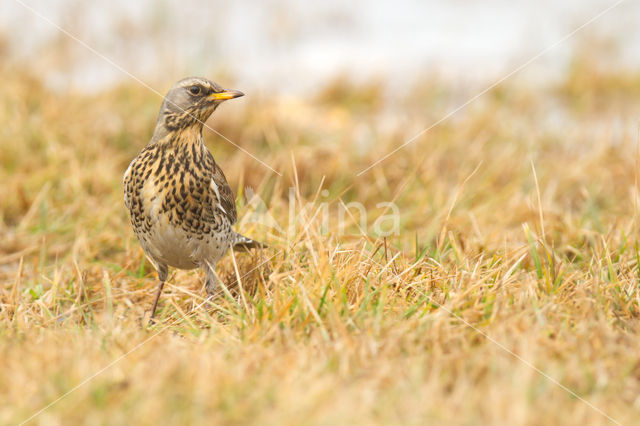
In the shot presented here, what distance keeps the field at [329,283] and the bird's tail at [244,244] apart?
0.16 metres

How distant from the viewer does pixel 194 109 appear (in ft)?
13.9

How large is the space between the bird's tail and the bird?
0.67ft

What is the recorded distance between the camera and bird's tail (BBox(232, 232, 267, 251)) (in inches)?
180

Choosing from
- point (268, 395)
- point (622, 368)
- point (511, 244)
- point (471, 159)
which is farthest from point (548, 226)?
point (268, 395)

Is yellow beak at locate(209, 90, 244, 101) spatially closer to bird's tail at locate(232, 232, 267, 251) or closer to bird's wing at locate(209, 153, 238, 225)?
bird's wing at locate(209, 153, 238, 225)

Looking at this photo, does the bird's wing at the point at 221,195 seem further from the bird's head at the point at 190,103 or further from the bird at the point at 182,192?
the bird's head at the point at 190,103

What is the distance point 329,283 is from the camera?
338 centimetres

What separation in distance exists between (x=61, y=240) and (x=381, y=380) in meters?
3.37

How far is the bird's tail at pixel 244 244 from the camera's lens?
4.56m

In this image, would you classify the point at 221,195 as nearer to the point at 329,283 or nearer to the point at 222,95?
the point at 222,95

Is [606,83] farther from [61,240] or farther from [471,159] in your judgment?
[61,240]

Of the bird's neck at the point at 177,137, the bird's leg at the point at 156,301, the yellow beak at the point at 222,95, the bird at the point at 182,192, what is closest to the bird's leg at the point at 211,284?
the bird at the point at 182,192

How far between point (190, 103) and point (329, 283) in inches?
59.3

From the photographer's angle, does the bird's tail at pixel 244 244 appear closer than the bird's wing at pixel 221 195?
No
